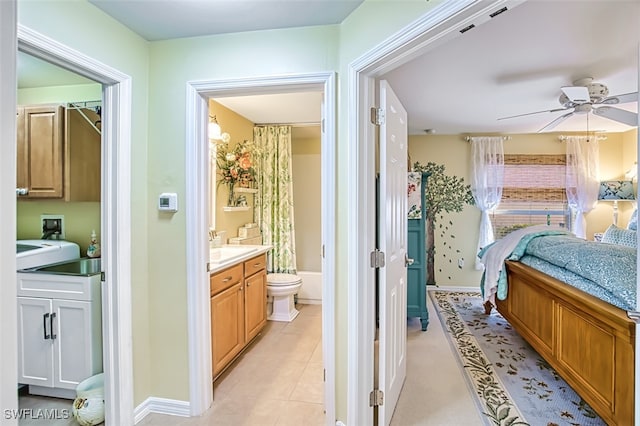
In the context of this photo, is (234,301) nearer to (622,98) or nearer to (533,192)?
(622,98)

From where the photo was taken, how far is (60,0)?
62.9 inches

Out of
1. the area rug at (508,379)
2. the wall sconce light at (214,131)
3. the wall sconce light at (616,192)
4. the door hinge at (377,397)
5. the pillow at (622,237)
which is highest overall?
the wall sconce light at (214,131)

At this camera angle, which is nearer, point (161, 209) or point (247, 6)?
point (247, 6)

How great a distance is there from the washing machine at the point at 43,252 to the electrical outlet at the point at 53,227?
2.9 inches

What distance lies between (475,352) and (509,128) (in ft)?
10.3

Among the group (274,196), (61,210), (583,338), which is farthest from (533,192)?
(61,210)

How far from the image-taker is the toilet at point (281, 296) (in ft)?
12.2

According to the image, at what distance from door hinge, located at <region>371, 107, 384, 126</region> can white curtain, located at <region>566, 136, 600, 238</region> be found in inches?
174

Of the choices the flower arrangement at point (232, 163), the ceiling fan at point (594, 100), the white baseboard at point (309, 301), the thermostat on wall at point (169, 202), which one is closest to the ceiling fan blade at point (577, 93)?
the ceiling fan at point (594, 100)

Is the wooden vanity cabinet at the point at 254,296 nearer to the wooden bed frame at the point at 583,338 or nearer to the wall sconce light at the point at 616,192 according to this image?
the wooden bed frame at the point at 583,338

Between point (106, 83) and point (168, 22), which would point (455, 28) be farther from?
point (106, 83)

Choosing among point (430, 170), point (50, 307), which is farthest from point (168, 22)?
point (430, 170)

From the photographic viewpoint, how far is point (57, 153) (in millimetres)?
2461

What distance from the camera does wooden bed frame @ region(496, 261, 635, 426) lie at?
173 centimetres
